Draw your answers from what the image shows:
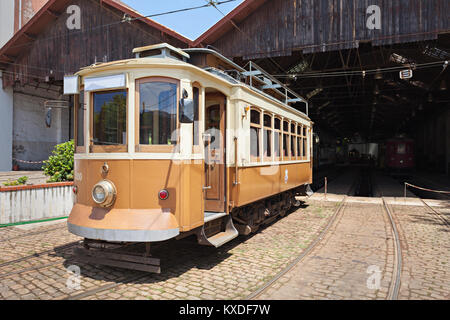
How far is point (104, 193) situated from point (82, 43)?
17.8m

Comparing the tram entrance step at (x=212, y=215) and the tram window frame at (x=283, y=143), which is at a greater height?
the tram window frame at (x=283, y=143)

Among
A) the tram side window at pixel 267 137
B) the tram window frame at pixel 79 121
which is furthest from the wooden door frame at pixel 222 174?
the tram window frame at pixel 79 121

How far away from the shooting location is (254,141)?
666 cm

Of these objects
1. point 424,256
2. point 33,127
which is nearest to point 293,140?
point 424,256

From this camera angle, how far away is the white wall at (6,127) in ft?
70.7

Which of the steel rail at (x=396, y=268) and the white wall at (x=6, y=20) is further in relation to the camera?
the white wall at (x=6, y=20)

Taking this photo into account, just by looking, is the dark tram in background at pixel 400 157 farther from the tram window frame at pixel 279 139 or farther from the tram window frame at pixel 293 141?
the tram window frame at pixel 279 139

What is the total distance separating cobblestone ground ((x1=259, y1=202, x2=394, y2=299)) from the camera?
14.1 ft

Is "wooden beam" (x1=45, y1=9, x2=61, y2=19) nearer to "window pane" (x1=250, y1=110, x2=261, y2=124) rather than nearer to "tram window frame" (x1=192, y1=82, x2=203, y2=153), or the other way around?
"window pane" (x1=250, y1=110, x2=261, y2=124)

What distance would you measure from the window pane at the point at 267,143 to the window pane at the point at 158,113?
3.04 meters

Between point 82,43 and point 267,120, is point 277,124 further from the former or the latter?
point 82,43

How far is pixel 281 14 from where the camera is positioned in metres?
14.3

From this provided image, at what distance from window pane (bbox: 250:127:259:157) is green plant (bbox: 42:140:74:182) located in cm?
612
